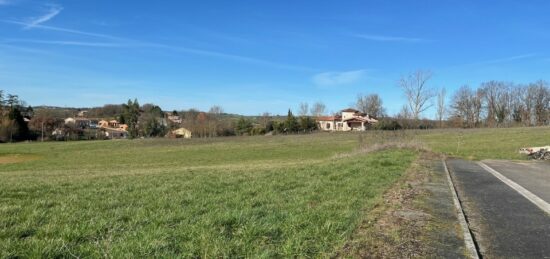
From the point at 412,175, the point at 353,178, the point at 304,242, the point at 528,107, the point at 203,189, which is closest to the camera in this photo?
the point at 304,242

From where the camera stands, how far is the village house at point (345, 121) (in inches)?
4961

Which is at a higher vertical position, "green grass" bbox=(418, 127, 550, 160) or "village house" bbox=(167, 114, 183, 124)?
"village house" bbox=(167, 114, 183, 124)

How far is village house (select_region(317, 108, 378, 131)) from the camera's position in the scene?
12600cm

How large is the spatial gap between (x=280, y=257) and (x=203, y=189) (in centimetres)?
514

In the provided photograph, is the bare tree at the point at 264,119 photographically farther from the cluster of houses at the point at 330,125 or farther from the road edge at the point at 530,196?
the road edge at the point at 530,196

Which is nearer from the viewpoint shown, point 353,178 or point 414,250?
point 414,250

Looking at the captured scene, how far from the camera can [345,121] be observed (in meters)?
131

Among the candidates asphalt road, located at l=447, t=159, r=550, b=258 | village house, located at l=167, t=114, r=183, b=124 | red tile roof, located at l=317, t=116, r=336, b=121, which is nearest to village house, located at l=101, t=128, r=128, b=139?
village house, located at l=167, t=114, r=183, b=124

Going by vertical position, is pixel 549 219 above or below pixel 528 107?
below

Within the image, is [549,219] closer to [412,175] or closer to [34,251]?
[412,175]

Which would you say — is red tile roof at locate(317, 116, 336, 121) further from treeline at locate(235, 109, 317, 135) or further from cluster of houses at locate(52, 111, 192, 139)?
cluster of houses at locate(52, 111, 192, 139)

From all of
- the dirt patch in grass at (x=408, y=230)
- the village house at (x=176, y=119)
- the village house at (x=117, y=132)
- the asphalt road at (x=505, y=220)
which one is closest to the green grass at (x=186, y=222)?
the dirt patch in grass at (x=408, y=230)

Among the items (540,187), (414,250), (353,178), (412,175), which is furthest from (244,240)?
(540,187)

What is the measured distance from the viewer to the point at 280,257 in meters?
4.27
